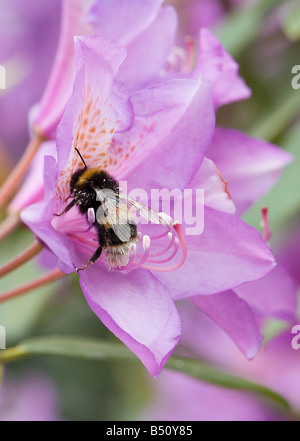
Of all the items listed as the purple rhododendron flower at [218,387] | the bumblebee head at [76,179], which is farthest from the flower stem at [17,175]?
the purple rhododendron flower at [218,387]

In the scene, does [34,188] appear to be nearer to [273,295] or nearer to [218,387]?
[273,295]

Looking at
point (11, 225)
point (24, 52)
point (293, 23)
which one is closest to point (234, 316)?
point (11, 225)

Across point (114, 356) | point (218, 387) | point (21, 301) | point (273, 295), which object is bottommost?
point (218, 387)

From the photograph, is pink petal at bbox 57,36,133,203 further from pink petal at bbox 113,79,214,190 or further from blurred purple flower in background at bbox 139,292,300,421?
blurred purple flower in background at bbox 139,292,300,421

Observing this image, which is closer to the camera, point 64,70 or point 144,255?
point 144,255

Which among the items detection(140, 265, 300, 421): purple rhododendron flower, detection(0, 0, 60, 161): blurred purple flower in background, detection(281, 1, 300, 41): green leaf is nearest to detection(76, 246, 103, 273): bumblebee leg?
detection(281, 1, 300, 41): green leaf

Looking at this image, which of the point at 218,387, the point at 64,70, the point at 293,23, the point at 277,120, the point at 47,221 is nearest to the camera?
the point at 47,221

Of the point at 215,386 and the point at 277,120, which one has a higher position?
the point at 277,120

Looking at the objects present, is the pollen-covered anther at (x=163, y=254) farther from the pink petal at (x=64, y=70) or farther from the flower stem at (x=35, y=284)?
the pink petal at (x=64, y=70)
